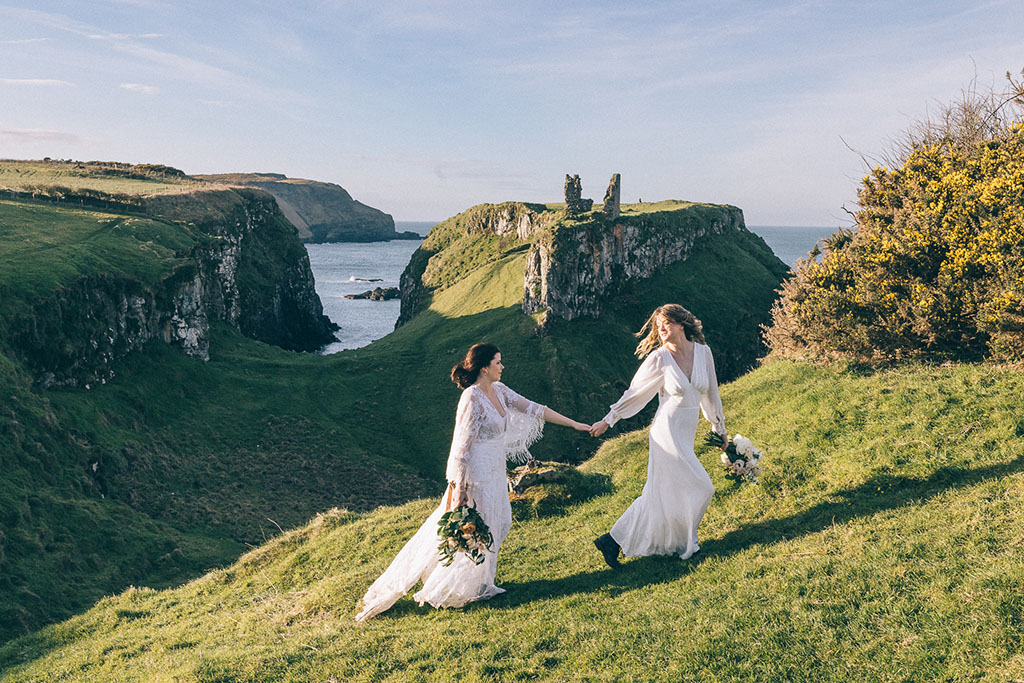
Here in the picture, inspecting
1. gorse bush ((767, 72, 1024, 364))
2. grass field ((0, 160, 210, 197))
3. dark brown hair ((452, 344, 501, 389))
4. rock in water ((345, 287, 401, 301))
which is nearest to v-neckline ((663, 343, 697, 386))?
dark brown hair ((452, 344, 501, 389))

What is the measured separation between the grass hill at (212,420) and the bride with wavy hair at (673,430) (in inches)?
1038

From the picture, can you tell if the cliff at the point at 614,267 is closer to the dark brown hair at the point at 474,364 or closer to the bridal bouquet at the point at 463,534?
the dark brown hair at the point at 474,364

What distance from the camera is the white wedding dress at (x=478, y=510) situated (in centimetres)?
924

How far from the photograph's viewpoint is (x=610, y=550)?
31.8 feet

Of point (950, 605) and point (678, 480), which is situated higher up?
point (678, 480)

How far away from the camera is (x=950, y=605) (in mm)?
6715

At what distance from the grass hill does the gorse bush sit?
100ft

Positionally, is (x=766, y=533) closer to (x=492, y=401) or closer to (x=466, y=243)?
(x=492, y=401)

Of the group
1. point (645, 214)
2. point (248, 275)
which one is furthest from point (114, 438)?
point (645, 214)

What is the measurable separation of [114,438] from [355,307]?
104 meters

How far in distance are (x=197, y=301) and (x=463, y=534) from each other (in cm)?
5766

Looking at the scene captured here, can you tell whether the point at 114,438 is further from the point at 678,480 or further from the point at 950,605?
the point at 950,605

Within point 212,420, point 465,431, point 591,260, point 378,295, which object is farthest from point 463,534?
point 378,295

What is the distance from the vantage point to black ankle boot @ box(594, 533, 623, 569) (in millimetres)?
9617
